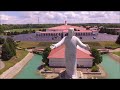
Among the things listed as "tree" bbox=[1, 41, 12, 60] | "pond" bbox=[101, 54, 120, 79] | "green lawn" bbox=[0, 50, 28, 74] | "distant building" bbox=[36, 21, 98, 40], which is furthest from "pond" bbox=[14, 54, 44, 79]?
"pond" bbox=[101, 54, 120, 79]

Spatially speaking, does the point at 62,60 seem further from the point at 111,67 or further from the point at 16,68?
the point at 111,67

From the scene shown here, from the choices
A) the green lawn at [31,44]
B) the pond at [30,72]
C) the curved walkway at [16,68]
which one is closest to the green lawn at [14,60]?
the curved walkway at [16,68]

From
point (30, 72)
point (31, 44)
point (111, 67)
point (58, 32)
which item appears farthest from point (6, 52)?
point (111, 67)

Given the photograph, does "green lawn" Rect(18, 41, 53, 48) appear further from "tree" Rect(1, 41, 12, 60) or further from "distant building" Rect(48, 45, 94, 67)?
"distant building" Rect(48, 45, 94, 67)

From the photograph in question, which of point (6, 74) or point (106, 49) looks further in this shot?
point (106, 49)
